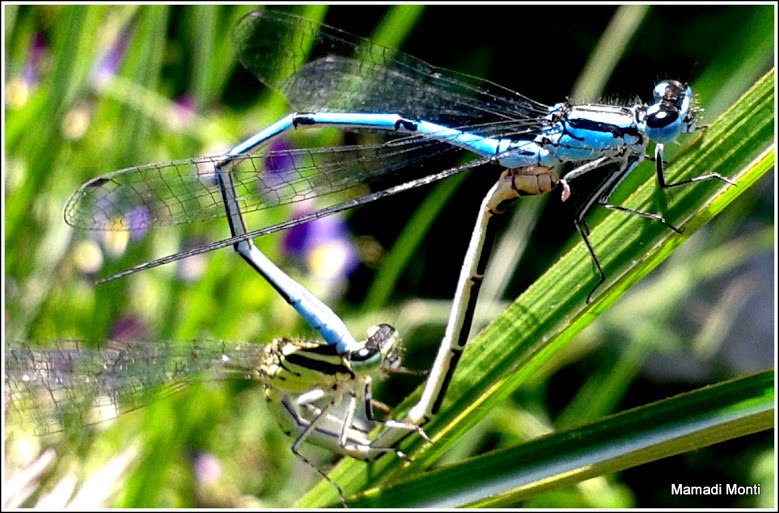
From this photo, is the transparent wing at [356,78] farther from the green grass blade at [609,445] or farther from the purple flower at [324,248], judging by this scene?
the purple flower at [324,248]

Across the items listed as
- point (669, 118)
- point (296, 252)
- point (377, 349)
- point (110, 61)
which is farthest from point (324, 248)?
point (669, 118)

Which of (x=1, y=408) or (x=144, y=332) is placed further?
(x=144, y=332)

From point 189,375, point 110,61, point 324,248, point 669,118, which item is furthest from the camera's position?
point 324,248

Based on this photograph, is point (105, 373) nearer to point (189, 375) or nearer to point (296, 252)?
point (189, 375)

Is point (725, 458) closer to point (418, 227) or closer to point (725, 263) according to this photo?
point (725, 263)

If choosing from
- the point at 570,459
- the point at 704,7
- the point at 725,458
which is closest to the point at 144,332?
the point at 570,459
